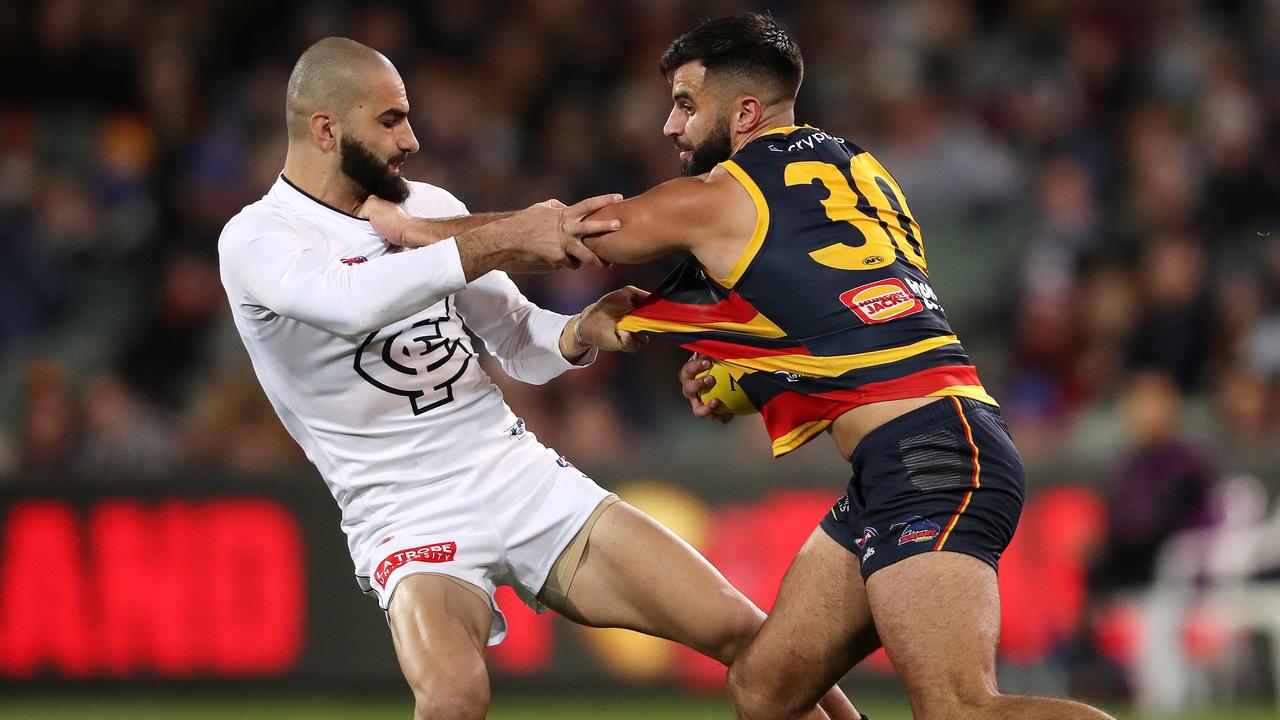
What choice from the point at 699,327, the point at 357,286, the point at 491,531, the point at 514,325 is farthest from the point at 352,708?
the point at 699,327

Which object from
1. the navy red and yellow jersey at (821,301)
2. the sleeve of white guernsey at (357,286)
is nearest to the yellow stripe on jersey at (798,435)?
the navy red and yellow jersey at (821,301)

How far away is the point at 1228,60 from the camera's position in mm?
13523

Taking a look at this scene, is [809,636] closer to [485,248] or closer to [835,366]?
[835,366]

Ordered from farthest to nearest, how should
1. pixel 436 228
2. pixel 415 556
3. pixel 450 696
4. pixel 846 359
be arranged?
pixel 436 228 < pixel 415 556 < pixel 450 696 < pixel 846 359

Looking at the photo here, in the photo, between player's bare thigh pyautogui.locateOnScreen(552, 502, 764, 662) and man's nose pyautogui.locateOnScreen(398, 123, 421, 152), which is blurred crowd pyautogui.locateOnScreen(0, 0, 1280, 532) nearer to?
player's bare thigh pyautogui.locateOnScreen(552, 502, 764, 662)

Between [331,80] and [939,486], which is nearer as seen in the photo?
[939,486]

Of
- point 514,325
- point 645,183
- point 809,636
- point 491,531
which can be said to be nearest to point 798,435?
point 809,636

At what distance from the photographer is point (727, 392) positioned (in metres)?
5.74

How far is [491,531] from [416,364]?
0.66m

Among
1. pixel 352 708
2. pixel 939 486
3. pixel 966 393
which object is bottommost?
pixel 352 708

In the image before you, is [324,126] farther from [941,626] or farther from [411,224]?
[941,626]

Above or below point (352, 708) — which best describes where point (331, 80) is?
above

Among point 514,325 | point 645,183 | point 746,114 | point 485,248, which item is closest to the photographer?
point 485,248

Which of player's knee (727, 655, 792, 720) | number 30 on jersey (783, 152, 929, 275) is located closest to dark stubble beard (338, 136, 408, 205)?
number 30 on jersey (783, 152, 929, 275)
